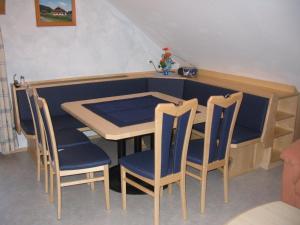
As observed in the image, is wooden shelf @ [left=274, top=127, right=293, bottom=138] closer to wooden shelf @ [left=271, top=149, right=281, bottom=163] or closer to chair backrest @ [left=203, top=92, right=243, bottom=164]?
wooden shelf @ [left=271, top=149, right=281, bottom=163]

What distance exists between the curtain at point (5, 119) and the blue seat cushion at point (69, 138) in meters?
0.80

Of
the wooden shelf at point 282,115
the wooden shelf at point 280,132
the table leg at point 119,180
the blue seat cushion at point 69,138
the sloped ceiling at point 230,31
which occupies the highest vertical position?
the sloped ceiling at point 230,31

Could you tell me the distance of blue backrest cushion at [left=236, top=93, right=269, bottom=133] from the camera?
3.30 m

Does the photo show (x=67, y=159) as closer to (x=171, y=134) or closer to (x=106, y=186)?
(x=106, y=186)

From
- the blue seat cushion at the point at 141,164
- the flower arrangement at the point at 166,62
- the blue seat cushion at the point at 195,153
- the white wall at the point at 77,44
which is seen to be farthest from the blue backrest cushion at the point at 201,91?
the blue seat cushion at the point at 141,164

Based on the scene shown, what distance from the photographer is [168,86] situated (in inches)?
171

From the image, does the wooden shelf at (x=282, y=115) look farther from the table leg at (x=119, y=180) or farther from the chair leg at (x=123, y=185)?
the chair leg at (x=123, y=185)

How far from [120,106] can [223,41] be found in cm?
124

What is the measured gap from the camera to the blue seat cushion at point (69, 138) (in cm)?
293

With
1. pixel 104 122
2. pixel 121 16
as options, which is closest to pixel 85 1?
pixel 121 16

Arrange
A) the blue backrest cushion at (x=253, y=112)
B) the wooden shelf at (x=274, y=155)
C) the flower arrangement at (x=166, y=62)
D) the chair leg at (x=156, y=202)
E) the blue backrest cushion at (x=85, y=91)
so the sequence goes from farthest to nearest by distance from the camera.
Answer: the flower arrangement at (x=166, y=62) → the blue backrest cushion at (x=85, y=91) → the wooden shelf at (x=274, y=155) → the blue backrest cushion at (x=253, y=112) → the chair leg at (x=156, y=202)

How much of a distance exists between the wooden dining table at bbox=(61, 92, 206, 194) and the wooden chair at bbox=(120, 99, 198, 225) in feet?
0.71

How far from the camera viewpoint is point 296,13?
2379mm

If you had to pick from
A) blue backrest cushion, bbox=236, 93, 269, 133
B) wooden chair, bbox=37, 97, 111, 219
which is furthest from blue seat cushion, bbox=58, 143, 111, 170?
blue backrest cushion, bbox=236, 93, 269, 133
